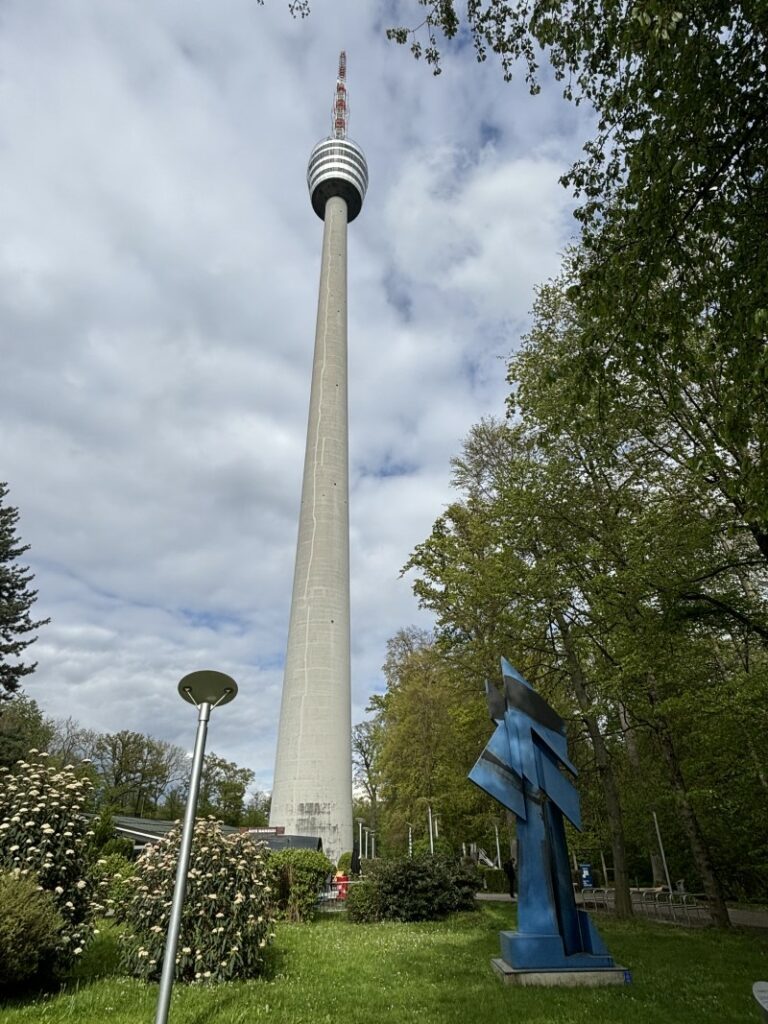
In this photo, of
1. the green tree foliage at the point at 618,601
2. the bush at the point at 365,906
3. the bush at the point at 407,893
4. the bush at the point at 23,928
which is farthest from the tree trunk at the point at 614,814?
the bush at the point at 23,928

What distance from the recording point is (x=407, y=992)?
301 inches

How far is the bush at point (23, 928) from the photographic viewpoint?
614 cm

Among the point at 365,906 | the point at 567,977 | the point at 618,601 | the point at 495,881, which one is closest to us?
the point at 567,977

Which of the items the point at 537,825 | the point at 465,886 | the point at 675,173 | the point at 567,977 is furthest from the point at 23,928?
the point at 465,886

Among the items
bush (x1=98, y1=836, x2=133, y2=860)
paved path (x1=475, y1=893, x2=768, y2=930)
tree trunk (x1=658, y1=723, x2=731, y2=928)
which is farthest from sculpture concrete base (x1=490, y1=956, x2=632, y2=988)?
paved path (x1=475, y1=893, x2=768, y2=930)

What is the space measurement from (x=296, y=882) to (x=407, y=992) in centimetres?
802

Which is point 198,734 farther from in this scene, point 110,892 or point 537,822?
point 537,822

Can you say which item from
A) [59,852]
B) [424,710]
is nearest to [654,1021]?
[59,852]

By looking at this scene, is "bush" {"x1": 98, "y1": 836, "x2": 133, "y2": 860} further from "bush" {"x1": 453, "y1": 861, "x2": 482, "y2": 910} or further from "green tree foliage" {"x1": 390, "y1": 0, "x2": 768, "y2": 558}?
"green tree foliage" {"x1": 390, "y1": 0, "x2": 768, "y2": 558}

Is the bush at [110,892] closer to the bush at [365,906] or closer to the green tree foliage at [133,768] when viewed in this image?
the bush at [365,906]

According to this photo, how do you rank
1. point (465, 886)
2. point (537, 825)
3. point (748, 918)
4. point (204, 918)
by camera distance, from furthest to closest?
point (748, 918)
point (465, 886)
point (537, 825)
point (204, 918)

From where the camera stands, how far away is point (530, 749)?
990 centimetres

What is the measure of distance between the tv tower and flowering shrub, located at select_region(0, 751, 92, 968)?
57.3ft

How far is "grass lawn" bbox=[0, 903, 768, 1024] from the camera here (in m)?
6.38
